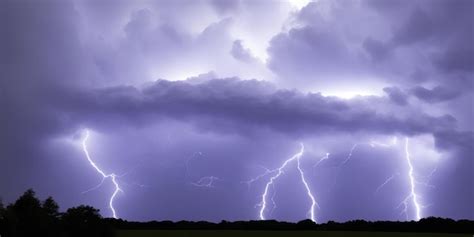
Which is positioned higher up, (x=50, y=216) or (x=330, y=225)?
(x=330, y=225)

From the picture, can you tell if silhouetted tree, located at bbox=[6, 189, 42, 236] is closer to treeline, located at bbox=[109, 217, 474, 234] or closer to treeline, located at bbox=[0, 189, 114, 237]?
treeline, located at bbox=[0, 189, 114, 237]

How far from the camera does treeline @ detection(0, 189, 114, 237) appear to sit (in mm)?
27578

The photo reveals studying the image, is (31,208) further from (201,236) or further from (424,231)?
(424,231)

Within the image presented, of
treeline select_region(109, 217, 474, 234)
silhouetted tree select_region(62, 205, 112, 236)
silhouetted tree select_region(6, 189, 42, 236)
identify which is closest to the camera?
silhouetted tree select_region(6, 189, 42, 236)

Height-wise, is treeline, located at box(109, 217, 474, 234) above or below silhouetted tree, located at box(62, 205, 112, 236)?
above

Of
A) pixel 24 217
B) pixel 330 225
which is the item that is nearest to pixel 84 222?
pixel 24 217

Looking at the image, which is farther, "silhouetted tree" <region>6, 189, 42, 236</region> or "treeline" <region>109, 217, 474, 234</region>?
"treeline" <region>109, 217, 474, 234</region>

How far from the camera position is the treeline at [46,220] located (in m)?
27.6

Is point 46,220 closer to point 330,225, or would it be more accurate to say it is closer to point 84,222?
point 84,222

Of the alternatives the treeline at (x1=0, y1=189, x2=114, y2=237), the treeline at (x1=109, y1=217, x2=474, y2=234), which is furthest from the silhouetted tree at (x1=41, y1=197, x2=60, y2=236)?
the treeline at (x1=109, y1=217, x2=474, y2=234)

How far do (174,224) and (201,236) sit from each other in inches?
580

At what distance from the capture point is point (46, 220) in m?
28.7

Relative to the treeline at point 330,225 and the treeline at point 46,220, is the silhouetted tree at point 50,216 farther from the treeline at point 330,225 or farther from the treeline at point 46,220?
the treeline at point 330,225

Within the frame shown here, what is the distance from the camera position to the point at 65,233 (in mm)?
29422
